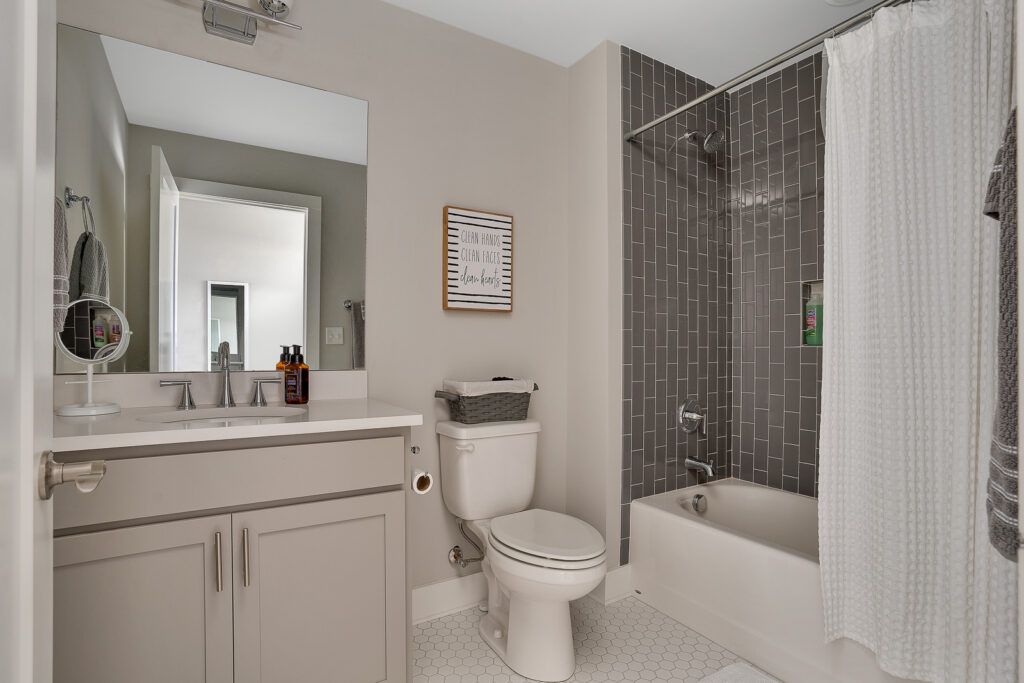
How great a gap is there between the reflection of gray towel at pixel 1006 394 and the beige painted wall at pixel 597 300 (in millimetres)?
1573

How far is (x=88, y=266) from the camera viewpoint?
1.61m

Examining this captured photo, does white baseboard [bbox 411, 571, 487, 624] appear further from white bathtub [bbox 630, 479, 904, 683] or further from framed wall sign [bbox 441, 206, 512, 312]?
framed wall sign [bbox 441, 206, 512, 312]

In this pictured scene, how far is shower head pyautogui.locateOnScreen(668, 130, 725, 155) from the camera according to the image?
2.50 m

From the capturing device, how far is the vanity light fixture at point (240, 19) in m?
1.77

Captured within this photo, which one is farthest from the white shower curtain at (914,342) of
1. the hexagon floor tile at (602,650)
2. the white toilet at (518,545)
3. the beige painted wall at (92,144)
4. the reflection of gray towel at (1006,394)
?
the beige painted wall at (92,144)

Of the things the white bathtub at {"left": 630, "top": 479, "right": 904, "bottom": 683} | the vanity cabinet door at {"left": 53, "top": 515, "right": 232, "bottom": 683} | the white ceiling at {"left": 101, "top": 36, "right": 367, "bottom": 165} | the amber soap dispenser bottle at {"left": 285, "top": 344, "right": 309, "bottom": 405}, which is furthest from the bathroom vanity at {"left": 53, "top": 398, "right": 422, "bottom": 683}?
the white bathtub at {"left": 630, "top": 479, "right": 904, "bottom": 683}

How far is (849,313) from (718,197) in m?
1.34

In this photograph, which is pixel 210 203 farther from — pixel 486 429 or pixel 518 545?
pixel 518 545

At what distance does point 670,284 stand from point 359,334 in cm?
143

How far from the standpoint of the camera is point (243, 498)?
134 centimetres

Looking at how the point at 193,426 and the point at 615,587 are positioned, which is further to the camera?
the point at 615,587

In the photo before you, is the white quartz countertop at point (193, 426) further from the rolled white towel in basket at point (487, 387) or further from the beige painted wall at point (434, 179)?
the beige painted wall at point (434, 179)

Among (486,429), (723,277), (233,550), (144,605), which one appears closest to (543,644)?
(486,429)

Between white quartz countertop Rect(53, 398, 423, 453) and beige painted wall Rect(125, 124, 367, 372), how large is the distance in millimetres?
324
